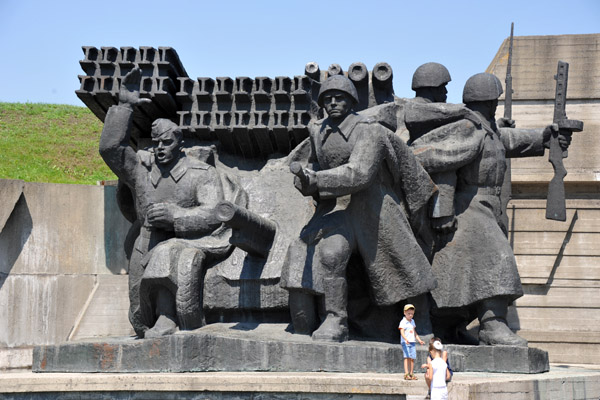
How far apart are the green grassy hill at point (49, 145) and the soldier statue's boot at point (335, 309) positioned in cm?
1148

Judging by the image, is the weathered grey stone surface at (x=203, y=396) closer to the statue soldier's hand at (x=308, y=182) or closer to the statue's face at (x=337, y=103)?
the statue soldier's hand at (x=308, y=182)

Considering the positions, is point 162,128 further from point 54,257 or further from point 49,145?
point 49,145

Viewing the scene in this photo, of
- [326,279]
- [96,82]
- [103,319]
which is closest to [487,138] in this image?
[326,279]

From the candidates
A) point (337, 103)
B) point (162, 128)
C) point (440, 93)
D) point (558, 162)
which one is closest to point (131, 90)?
point (162, 128)

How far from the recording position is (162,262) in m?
8.59

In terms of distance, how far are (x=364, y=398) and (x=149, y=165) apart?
3.76 m

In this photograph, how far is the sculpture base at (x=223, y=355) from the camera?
7816 millimetres

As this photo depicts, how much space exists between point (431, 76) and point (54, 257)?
533 centimetres

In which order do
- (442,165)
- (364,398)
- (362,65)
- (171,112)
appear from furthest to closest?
(171,112) < (362,65) < (442,165) < (364,398)

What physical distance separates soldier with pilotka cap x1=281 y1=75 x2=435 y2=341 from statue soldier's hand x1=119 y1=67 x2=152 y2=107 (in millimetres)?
2072

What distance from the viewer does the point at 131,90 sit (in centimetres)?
981

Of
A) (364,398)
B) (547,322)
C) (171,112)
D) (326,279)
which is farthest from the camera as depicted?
(547,322)

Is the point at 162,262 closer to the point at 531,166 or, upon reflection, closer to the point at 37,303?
the point at 37,303

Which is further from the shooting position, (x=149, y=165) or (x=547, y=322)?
(x=547, y=322)
